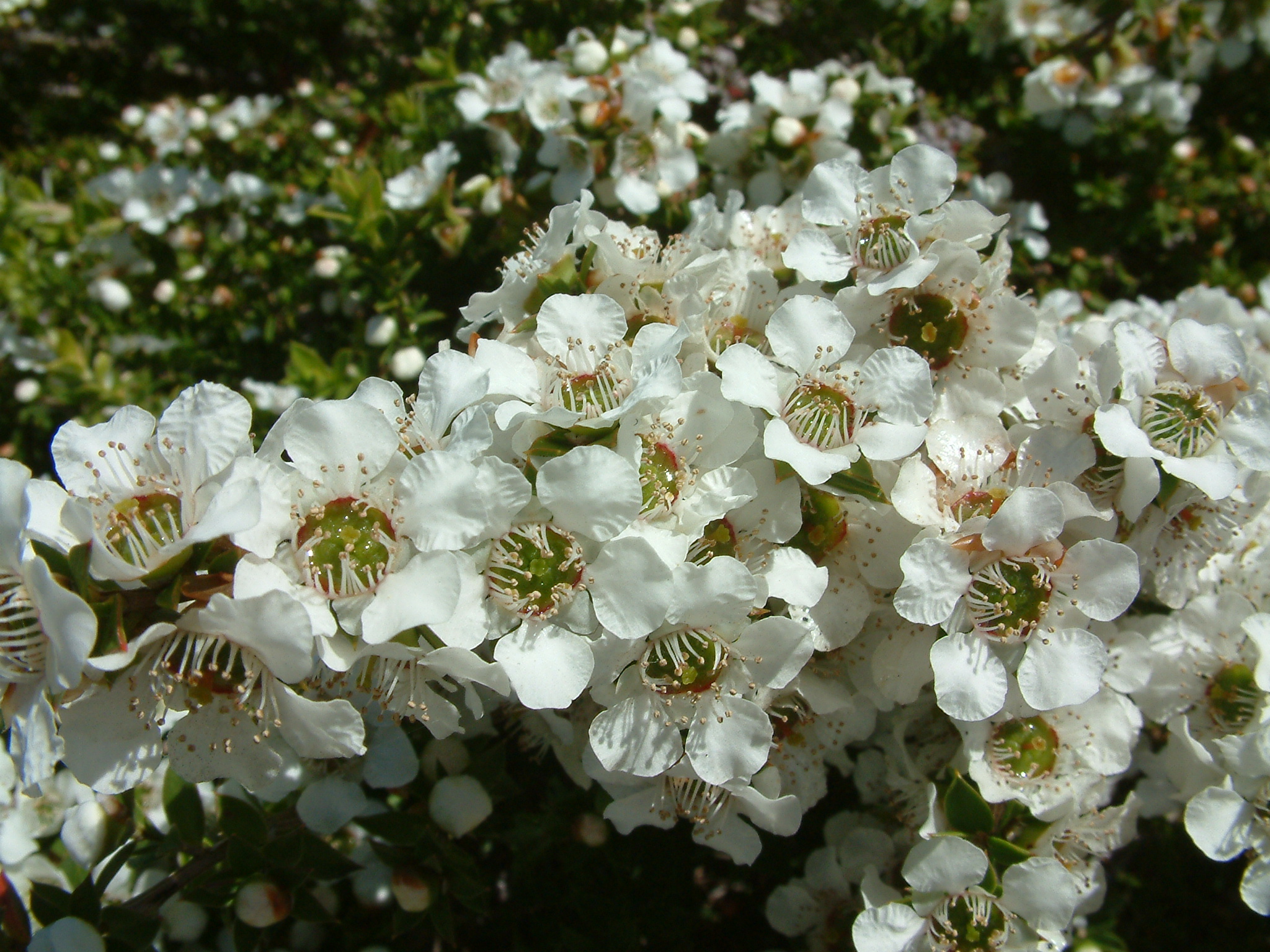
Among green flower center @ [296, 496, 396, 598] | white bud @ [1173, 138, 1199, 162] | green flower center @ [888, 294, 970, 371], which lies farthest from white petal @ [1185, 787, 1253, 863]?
white bud @ [1173, 138, 1199, 162]

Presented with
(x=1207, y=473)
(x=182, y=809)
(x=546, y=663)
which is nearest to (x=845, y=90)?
(x=1207, y=473)

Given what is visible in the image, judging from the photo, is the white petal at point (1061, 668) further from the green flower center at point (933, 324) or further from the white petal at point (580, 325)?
the white petal at point (580, 325)

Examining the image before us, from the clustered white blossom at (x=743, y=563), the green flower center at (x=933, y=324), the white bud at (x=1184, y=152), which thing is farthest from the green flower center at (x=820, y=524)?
the white bud at (x=1184, y=152)

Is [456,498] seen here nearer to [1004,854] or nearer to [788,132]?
[1004,854]

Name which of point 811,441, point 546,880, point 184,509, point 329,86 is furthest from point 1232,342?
point 329,86

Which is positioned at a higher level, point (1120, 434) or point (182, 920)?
point (1120, 434)

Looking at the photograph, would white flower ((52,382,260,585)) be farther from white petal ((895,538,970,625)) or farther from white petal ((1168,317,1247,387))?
white petal ((1168,317,1247,387))
